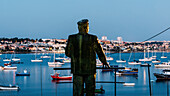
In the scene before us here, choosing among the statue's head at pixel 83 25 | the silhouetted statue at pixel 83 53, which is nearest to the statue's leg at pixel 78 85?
the silhouetted statue at pixel 83 53

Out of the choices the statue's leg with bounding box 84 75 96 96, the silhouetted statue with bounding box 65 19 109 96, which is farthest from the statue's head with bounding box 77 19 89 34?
the statue's leg with bounding box 84 75 96 96

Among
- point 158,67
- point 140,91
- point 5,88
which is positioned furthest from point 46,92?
point 158,67

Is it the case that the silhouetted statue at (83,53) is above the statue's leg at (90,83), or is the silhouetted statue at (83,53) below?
above

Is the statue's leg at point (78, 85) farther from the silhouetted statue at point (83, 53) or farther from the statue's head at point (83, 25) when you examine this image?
the statue's head at point (83, 25)

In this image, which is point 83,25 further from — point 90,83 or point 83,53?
point 90,83

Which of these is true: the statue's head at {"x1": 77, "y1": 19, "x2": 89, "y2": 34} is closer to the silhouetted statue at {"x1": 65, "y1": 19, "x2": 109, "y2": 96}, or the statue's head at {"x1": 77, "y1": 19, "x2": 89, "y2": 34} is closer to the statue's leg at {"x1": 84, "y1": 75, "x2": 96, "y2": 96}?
the silhouetted statue at {"x1": 65, "y1": 19, "x2": 109, "y2": 96}

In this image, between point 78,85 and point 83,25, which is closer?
point 83,25

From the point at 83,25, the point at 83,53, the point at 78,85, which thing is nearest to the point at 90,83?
the point at 78,85

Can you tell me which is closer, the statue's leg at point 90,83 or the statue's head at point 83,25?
the statue's head at point 83,25

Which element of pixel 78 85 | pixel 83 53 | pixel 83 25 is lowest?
pixel 78 85

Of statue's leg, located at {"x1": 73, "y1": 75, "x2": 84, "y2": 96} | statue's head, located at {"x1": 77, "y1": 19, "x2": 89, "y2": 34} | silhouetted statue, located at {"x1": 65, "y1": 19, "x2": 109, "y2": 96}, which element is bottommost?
statue's leg, located at {"x1": 73, "y1": 75, "x2": 84, "y2": 96}

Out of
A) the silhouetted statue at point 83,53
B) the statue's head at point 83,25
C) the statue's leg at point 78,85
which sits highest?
the statue's head at point 83,25

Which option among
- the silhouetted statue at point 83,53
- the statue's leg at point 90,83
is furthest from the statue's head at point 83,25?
the statue's leg at point 90,83

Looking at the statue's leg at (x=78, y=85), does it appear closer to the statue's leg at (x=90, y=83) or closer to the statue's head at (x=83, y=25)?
the statue's leg at (x=90, y=83)
